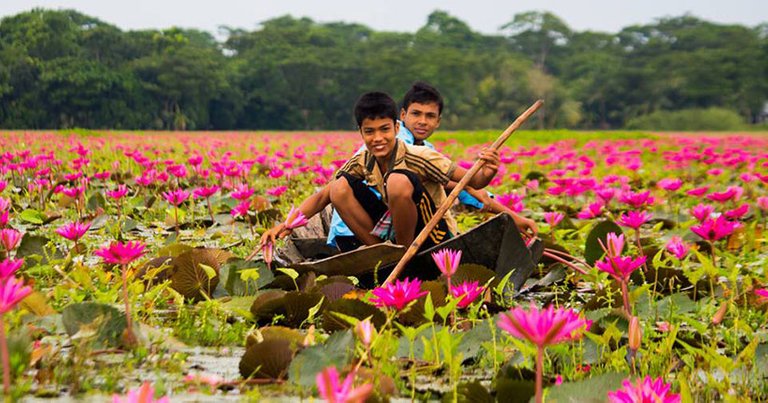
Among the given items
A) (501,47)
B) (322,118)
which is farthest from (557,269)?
(501,47)

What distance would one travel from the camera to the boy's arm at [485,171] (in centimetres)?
228

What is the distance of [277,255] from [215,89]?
40.1 metres

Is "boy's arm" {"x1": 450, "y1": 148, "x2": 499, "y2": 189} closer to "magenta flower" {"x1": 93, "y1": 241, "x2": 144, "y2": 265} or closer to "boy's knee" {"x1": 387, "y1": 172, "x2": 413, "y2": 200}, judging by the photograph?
"boy's knee" {"x1": 387, "y1": 172, "x2": 413, "y2": 200}

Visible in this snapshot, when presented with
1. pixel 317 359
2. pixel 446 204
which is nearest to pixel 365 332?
pixel 317 359

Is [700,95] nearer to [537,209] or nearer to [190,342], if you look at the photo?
[537,209]

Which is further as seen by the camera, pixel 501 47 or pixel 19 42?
pixel 501 47

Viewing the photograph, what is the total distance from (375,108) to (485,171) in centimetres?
42

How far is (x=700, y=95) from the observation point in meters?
46.4

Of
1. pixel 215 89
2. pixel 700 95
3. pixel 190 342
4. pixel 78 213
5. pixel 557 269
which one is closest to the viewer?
pixel 190 342

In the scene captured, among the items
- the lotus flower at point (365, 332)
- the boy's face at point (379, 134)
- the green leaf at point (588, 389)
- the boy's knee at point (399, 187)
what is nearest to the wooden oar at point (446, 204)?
the boy's knee at point (399, 187)

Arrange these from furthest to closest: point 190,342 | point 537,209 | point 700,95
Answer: point 700,95, point 537,209, point 190,342

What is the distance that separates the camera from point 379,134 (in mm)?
2594

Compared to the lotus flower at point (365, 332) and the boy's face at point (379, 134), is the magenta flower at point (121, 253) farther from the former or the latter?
the boy's face at point (379, 134)

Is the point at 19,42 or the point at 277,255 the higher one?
the point at 19,42
